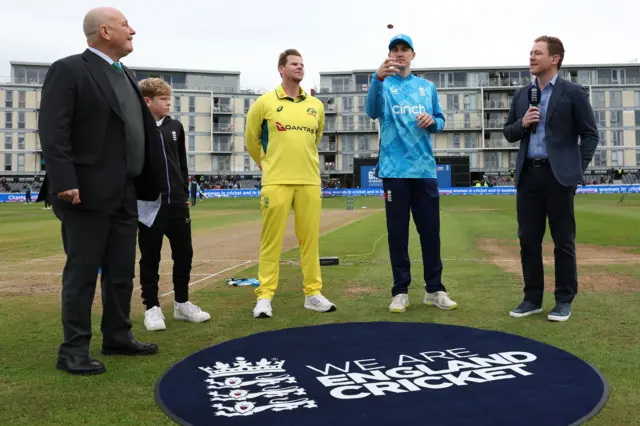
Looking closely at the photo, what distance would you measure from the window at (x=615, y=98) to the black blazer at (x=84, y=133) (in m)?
81.9

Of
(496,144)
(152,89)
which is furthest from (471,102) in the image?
(152,89)

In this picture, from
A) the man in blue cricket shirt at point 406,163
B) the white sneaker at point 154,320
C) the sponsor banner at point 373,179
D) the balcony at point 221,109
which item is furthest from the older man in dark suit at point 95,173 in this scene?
the balcony at point 221,109

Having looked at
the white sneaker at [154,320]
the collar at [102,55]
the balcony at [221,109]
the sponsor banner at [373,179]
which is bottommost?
the white sneaker at [154,320]

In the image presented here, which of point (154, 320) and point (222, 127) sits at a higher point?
point (222, 127)

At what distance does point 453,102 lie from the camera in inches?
2940

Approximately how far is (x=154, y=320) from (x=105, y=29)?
211 centimetres

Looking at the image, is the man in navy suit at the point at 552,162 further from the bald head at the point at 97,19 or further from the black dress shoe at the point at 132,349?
the bald head at the point at 97,19

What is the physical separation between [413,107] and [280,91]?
1.17 m

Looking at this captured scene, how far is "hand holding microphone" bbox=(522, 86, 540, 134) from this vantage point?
442 centimetres

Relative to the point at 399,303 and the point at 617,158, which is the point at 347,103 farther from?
the point at 399,303

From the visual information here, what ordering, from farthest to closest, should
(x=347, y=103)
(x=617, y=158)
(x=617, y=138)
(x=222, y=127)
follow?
(x=347, y=103) < (x=222, y=127) < (x=617, y=138) < (x=617, y=158)

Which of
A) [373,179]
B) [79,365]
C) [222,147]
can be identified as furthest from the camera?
[222,147]

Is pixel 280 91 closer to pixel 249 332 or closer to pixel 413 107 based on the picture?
pixel 413 107

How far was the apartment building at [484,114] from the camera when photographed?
73.2m
